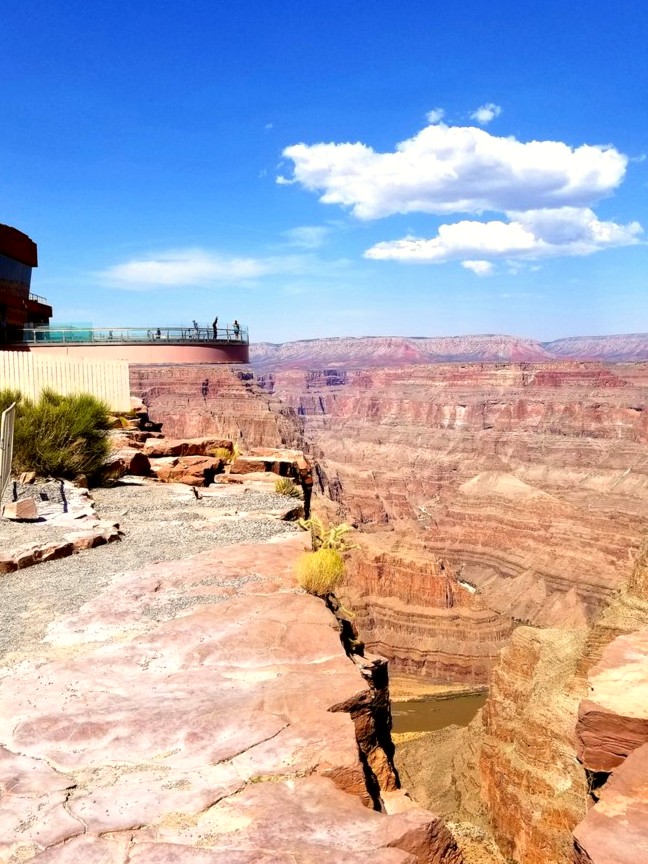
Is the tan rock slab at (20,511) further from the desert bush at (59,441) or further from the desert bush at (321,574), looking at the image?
the desert bush at (321,574)

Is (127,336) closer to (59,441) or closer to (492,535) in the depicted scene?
(59,441)

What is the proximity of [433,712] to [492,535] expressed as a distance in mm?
34903

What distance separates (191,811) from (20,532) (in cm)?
665

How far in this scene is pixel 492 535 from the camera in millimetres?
68750

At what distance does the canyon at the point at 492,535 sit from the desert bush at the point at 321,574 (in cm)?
238

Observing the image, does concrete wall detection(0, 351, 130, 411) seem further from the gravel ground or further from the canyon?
the canyon

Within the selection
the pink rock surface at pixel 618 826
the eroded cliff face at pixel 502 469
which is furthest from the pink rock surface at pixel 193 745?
the eroded cliff face at pixel 502 469

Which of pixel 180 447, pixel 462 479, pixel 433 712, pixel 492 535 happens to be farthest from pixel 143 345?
pixel 462 479

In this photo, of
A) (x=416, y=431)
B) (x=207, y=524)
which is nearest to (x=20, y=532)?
(x=207, y=524)

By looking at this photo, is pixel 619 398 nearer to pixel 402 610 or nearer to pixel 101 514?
pixel 402 610

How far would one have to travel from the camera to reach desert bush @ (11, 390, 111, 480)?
40.8 ft

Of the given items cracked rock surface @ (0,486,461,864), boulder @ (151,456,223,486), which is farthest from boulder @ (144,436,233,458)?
cracked rock surface @ (0,486,461,864)

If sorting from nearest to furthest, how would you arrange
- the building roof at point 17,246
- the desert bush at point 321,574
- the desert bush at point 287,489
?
the desert bush at point 321,574 < the desert bush at point 287,489 < the building roof at point 17,246

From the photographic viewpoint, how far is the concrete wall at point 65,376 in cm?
1764
